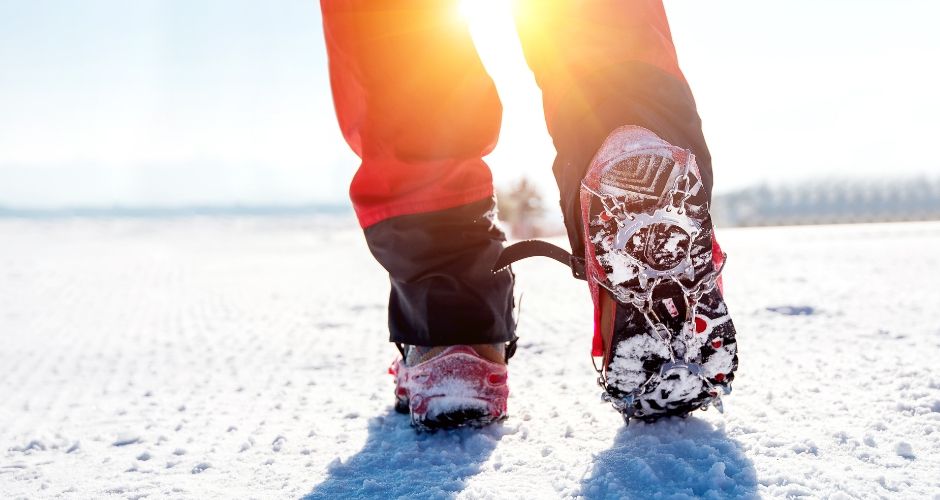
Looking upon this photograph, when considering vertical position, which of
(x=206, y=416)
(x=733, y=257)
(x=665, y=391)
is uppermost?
(x=665, y=391)

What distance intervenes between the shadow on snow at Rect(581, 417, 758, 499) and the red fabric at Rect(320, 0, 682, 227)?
368 millimetres

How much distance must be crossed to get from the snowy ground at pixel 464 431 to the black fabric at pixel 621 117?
26cm

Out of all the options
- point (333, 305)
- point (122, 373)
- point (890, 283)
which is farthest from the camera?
point (333, 305)

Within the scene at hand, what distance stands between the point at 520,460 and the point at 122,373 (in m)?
0.97

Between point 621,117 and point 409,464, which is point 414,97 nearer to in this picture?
point 621,117

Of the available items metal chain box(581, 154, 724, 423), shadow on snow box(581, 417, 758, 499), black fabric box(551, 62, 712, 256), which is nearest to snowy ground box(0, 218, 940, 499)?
shadow on snow box(581, 417, 758, 499)

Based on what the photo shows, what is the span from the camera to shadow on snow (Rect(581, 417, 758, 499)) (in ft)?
1.91

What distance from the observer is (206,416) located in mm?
988

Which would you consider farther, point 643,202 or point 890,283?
point 890,283

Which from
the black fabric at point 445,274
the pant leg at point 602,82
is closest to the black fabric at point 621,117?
the pant leg at point 602,82

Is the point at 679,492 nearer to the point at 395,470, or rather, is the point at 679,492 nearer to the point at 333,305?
the point at 395,470

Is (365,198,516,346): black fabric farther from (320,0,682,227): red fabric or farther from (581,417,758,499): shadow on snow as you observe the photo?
(581,417,758,499): shadow on snow

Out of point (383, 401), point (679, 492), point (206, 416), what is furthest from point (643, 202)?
point (206, 416)

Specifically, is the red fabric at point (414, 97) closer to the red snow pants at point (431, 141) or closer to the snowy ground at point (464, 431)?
the red snow pants at point (431, 141)
